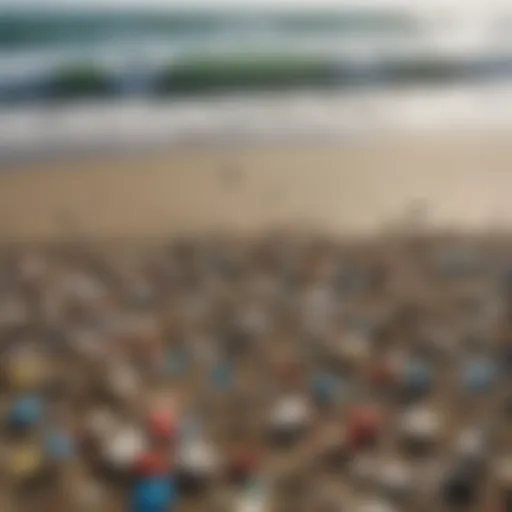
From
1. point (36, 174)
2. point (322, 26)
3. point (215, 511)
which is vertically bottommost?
point (215, 511)

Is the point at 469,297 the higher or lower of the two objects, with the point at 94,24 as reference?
lower

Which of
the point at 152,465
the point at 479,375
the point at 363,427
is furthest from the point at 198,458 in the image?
the point at 479,375

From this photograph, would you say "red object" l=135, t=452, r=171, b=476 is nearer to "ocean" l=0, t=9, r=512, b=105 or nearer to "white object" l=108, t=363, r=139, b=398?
"white object" l=108, t=363, r=139, b=398

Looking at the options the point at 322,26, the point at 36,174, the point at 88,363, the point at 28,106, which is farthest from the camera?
the point at 322,26

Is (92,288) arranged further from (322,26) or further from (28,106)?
(322,26)

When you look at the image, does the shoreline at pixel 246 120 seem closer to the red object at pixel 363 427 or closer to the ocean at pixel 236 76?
the ocean at pixel 236 76

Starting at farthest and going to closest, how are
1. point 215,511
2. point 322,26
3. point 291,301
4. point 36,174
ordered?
point 322,26, point 36,174, point 291,301, point 215,511

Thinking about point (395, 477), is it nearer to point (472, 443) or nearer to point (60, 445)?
point (472, 443)

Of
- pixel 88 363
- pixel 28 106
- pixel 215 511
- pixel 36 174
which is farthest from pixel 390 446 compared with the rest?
pixel 28 106
